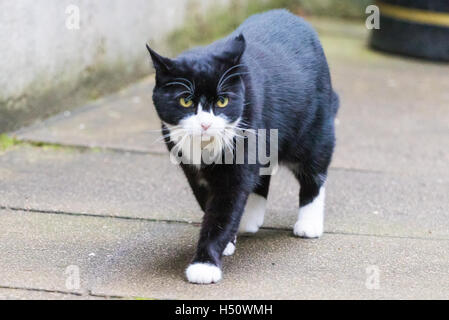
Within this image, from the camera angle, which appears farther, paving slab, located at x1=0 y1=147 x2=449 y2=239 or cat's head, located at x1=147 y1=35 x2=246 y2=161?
paving slab, located at x1=0 y1=147 x2=449 y2=239

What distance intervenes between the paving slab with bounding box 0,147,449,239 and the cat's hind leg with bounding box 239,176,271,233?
11 cm

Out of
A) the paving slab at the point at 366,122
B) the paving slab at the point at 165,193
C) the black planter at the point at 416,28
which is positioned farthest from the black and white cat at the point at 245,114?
the black planter at the point at 416,28

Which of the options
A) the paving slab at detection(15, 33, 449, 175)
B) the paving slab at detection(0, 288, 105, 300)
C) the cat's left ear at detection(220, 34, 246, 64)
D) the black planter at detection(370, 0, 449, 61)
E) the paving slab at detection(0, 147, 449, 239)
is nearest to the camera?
the paving slab at detection(0, 288, 105, 300)

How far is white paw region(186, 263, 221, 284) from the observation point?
10.7 feet

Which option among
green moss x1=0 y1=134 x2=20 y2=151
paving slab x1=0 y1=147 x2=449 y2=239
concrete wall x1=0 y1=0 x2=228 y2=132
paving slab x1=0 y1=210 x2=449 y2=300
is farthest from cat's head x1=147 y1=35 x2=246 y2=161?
concrete wall x1=0 y1=0 x2=228 y2=132

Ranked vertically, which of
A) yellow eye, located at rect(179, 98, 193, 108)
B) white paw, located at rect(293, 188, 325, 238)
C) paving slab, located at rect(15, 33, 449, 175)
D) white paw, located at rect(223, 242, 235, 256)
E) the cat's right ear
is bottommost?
Answer: white paw, located at rect(223, 242, 235, 256)

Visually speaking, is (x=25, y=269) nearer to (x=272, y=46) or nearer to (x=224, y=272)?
(x=224, y=272)

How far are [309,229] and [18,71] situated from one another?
2625 millimetres

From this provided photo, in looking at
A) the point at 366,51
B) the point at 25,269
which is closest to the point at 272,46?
the point at 25,269

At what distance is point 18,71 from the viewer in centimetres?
539

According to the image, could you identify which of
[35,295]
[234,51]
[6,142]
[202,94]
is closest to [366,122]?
[6,142]

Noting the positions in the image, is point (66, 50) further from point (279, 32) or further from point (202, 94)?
point (202, 94)

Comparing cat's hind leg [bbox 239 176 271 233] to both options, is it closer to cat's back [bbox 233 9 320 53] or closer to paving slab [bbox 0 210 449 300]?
paving slab [bbox 0 210 449 300]

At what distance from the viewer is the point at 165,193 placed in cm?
446
